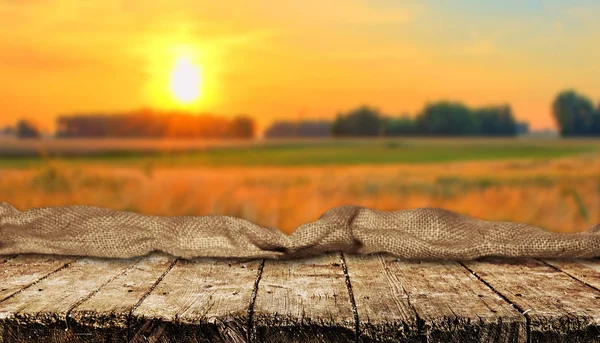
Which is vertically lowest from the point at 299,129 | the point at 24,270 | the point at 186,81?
the point at 24,270

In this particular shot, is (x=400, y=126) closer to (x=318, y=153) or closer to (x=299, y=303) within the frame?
(x=318, y=153)

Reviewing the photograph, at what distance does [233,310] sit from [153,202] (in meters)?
1.92

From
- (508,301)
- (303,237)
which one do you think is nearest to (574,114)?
(303,237)

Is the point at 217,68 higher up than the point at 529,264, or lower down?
higher up

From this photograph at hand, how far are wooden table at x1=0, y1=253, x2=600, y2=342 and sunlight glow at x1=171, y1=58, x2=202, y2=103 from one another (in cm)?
156

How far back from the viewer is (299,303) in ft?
4.10

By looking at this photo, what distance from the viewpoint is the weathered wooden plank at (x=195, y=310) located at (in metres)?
1.16

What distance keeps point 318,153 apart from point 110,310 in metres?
2.30

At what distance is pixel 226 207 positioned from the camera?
3023 mm

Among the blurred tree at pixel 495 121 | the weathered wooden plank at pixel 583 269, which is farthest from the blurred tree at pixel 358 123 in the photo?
the weathered wooden plank at pixel 583 269

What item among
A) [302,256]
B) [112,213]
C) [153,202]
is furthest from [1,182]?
[302,256]

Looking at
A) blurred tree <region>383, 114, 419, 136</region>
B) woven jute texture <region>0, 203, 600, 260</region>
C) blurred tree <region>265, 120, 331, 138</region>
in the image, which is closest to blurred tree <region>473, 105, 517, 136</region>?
blurred tree <region>383, 114, 419, 136</region>

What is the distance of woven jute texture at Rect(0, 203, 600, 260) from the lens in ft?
5.56

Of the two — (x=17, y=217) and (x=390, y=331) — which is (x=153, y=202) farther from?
(x=390, y=331)
